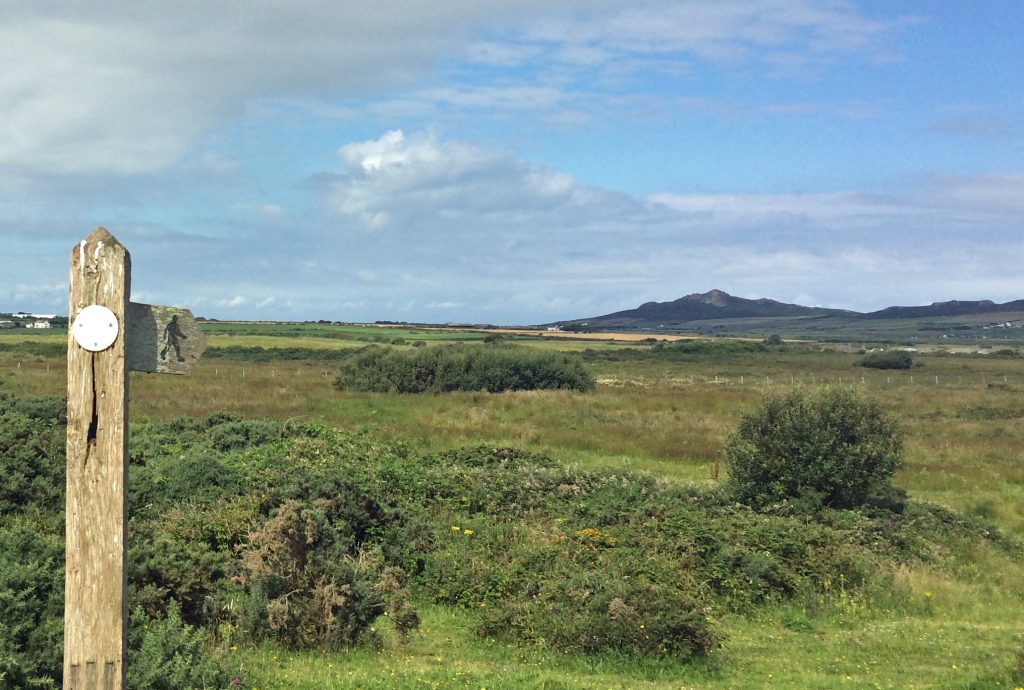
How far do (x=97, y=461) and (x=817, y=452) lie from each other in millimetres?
14939

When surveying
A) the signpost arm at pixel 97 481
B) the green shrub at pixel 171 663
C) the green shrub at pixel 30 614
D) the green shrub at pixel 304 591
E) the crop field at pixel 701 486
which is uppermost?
the signpost arm at pixel 97 481

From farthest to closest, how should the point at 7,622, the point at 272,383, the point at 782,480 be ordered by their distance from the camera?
the point at 272,383 → the point at 782,480 → the point at 7,622

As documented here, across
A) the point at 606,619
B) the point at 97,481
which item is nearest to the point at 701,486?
the point at 606,619

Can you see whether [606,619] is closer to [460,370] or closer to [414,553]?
[414,553]

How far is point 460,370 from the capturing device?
47062mm

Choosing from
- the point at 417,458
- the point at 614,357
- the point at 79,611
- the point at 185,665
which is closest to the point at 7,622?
the point at 185,665

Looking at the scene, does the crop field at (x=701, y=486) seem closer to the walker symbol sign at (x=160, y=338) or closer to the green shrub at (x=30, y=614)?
the green shrub at (x=30, y=614)

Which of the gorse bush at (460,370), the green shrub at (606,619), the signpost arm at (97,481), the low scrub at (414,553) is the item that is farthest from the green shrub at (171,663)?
the gorse bush at (460,370)

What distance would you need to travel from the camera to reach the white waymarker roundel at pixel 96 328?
3863 mm

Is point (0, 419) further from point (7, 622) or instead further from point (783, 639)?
point (783, 639)

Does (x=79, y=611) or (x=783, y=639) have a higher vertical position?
(x=79, y=611)

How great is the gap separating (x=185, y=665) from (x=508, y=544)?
682 cm

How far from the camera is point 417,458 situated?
18.9 m

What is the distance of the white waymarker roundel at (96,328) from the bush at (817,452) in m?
14.5
